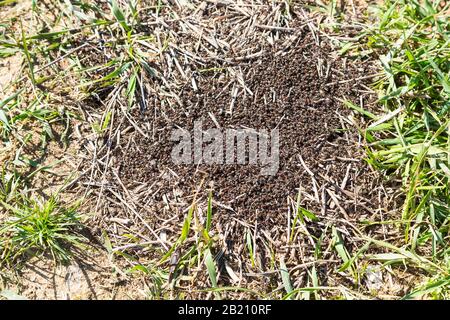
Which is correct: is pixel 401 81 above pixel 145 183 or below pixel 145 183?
above

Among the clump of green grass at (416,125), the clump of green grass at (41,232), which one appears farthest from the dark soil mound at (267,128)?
the clump of green grass at (41,232)

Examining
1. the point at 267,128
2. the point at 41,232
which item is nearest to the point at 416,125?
the point at 267,128

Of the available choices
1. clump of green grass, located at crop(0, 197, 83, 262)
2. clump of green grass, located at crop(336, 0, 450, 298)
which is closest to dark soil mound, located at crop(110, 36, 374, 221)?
clump of green grass, located at crop(336, 0, 450, 298)

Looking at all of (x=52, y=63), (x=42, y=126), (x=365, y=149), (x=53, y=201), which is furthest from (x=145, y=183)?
(x=365, y=149)

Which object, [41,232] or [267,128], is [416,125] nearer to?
[267,128]

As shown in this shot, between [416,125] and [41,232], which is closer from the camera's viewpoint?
[41,232]

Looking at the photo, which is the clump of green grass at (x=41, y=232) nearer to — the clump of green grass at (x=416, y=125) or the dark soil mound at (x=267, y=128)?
the dark soil mound at (x=267, y=128)
